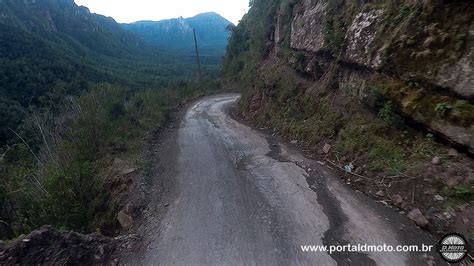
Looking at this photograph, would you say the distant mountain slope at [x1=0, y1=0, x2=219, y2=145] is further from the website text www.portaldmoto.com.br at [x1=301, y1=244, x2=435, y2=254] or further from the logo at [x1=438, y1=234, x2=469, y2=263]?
the logo at [x1=438, y1=234, x2=469, y2=263]

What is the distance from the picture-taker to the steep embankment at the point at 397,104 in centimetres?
511

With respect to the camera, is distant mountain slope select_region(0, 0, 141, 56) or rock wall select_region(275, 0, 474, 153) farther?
distant mountain slope select_region(0, 0, 141, 56)

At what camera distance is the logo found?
3.86 m

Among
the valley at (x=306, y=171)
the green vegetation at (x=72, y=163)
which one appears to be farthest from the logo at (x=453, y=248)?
the green vegetation at (x=72, y=163)

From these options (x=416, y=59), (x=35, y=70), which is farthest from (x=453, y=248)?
(x=35, y=70)

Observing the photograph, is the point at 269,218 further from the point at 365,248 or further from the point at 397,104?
the point at 397,104

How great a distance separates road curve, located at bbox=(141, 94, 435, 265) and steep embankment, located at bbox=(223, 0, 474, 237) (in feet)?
2.28

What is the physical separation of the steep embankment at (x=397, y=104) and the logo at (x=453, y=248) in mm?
278

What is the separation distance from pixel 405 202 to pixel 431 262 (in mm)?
1509

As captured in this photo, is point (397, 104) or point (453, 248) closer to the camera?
point (453, 248)

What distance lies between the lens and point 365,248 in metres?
4.26

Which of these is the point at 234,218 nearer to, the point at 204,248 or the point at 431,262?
the point at 204,248

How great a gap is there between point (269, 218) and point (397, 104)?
13.5 ft

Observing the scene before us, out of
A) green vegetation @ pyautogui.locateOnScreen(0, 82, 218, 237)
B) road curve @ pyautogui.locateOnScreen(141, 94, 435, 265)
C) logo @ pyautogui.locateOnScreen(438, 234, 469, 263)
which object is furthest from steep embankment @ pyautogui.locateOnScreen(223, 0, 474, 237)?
green vegetation @ pyautogui.locateOnScreen(0, 82, 218, 237)
